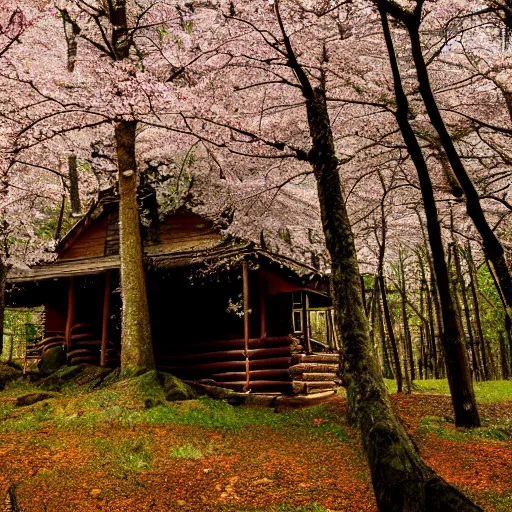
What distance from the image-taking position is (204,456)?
755 cm

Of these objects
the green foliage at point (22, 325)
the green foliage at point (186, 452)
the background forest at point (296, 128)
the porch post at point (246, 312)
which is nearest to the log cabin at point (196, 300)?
the porch post at point (246, 312)

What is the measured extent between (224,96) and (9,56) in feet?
19.9

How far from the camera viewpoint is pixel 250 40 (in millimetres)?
→ 10664

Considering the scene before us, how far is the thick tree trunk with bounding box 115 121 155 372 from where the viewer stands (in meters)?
11.3

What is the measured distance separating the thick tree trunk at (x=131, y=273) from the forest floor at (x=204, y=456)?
842 mm

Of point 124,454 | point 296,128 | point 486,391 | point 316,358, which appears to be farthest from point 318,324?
point 124,454

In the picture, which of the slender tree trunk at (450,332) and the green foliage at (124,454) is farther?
the slender tree trunk at (450,332)

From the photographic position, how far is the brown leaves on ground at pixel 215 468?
5508 millimetres

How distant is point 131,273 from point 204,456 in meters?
5.75

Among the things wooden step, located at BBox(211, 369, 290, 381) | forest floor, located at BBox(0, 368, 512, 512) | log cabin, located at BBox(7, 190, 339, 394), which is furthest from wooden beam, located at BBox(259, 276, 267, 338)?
forest floor, located at BBox(0, 368, 512, 512)

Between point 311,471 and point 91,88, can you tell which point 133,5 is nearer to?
point 91,88

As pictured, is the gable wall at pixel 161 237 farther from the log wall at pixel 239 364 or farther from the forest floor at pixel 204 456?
the forest floor at pixel 204 456

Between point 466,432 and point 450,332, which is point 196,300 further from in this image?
point 466,432

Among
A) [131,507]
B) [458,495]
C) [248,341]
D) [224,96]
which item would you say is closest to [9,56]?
[224,96]
